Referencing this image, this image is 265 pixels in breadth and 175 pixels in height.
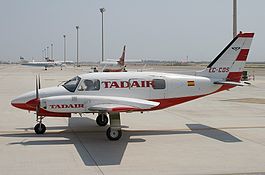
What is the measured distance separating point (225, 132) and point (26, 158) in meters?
7.49

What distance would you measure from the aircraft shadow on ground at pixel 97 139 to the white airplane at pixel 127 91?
0.51m

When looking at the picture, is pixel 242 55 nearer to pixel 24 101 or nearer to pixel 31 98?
pixel 31 98

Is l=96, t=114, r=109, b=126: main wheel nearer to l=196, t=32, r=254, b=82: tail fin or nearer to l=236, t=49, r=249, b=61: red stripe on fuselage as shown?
l=196, t=32, r=254, b=82: tail fin

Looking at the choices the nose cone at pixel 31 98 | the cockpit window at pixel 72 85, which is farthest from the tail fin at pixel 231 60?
the nose cone at pixel 31 98

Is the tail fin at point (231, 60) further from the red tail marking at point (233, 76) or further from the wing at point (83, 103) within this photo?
the wing at point (83, 103)

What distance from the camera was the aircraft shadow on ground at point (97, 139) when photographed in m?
9.98

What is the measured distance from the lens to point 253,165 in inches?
361

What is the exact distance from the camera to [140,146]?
1129cm

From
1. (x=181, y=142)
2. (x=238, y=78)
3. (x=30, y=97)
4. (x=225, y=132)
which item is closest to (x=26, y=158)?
(x=30, y=97)

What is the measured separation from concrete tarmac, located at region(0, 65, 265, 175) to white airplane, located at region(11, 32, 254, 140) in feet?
3.01

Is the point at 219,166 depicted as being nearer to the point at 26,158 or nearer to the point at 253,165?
the point at 253,165

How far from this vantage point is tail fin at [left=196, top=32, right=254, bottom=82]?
14922mm

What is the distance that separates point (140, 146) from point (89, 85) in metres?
3.32

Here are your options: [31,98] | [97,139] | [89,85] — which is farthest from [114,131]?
[31,98]
